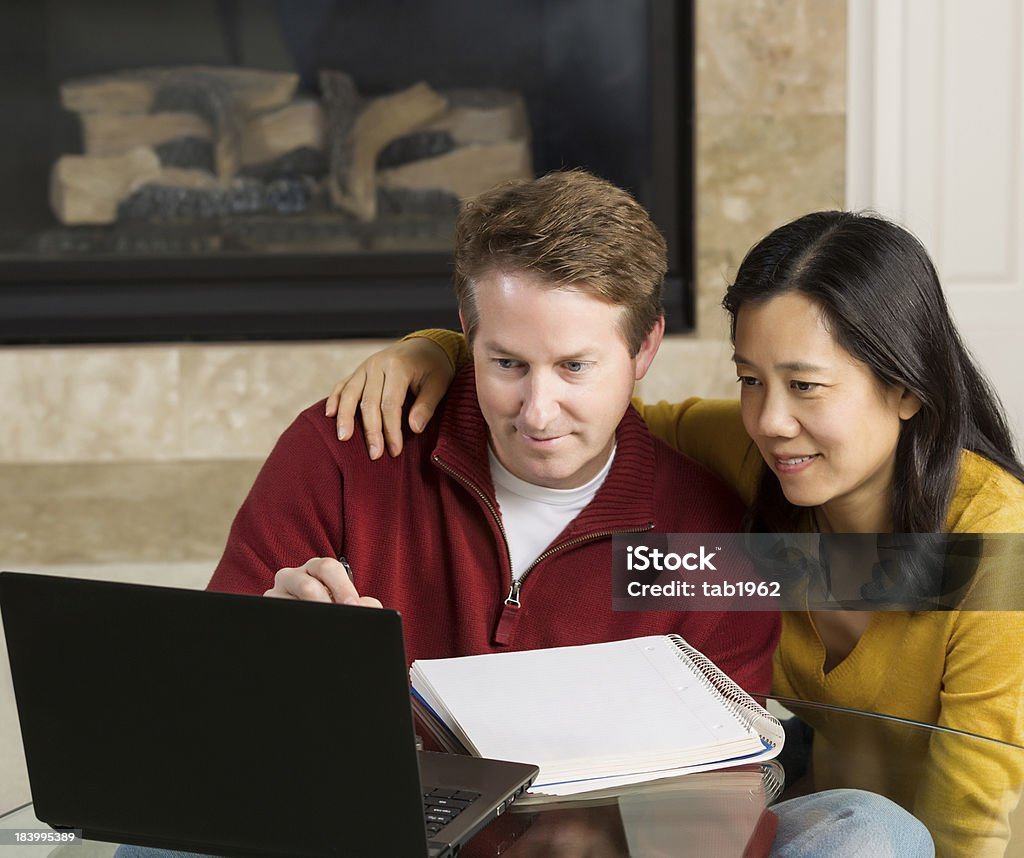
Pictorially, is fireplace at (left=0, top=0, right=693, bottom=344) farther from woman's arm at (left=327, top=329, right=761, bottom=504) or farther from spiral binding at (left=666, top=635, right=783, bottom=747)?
spiral binding at (left=666, top=635, right=783, bottom=747)

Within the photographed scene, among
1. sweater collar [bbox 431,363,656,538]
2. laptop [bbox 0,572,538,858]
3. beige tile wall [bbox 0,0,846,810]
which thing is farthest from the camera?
beige tile wall [bbox 0,0,846,810]

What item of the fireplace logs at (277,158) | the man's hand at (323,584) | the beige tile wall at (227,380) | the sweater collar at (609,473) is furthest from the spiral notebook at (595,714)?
the fireplace logs at (277,158)

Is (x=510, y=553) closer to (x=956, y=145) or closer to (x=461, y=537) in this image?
(x=461, y=537)

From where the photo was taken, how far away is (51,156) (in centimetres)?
274

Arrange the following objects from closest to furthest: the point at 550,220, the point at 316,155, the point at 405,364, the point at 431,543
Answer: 1. the point at 550,220
2. the point at 431,543
3. the point at 405,364
4. the point at 316,155

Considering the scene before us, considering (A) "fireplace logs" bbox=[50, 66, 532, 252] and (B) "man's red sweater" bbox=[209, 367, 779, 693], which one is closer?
(B) "man's red sweater" bbox=[209, 367, 779, 693]

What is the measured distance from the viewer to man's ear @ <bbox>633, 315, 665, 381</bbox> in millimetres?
1357

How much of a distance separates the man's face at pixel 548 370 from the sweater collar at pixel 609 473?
2.2 inches

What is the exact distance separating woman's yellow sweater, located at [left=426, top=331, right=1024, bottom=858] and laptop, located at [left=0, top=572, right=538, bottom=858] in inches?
17.1

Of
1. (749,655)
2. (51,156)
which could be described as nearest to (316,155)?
(51,156)

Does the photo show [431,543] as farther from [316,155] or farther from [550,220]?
[316,155]

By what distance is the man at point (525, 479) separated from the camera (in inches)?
49.8

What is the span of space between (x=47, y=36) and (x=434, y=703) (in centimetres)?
221

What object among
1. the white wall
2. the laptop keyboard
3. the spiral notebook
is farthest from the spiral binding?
the white wall
